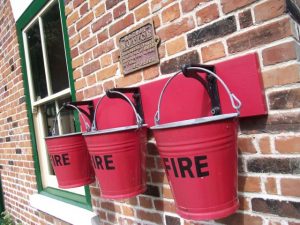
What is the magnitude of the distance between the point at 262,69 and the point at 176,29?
0.52 m

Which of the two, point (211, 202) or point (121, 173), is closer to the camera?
point (211, 202)

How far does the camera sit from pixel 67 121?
10.1 ft

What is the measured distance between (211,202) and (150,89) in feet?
2.58

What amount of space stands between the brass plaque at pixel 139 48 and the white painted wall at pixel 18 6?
1.83 meters

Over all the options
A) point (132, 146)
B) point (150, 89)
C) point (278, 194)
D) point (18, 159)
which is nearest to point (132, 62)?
point (150, 89)

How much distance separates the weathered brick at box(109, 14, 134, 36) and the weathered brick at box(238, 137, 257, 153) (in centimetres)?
93

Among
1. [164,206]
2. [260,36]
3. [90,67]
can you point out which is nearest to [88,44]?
[90,67]

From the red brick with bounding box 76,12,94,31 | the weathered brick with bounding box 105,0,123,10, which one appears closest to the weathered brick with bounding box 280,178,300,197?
the weathered brick with bounding box 105,0,123,10

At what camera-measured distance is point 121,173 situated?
162cm

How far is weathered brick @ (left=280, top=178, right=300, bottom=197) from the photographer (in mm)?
1306

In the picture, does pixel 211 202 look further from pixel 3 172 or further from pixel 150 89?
pixel 3 172

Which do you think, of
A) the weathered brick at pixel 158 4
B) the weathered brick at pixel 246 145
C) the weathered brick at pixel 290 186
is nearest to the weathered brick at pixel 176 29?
the weathered brick at pixel 158 4

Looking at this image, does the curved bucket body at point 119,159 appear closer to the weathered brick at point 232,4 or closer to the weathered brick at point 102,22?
the weathered brick at point 232,4

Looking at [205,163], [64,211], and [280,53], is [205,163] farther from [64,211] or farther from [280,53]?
[64,211]
